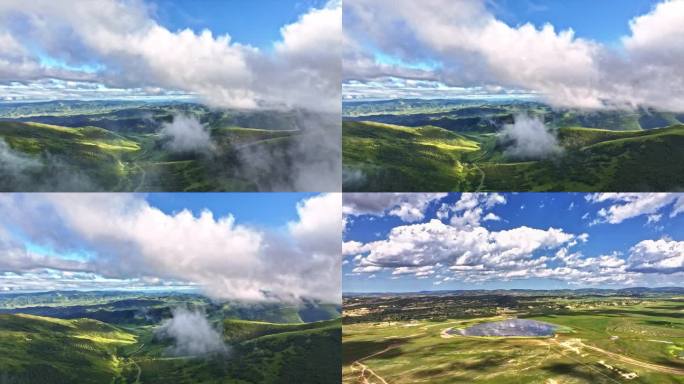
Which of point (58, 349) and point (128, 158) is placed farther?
point (58, 349)

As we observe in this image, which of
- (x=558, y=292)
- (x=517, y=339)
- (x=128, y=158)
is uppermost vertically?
(x=128, y=158)

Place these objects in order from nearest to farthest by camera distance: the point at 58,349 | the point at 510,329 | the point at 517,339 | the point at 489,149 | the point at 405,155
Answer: the point at 517,339 < the point at 510,329 < the point at 405,155 < the point at 489,149 < the point at 58,349

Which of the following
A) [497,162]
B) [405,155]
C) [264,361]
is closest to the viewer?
[497,162]

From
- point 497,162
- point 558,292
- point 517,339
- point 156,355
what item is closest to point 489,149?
point 497,162

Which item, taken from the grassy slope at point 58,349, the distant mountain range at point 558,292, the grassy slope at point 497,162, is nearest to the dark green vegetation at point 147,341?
the grassy slope at point 58,349

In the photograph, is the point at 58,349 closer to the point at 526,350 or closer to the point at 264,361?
the point at 264,361

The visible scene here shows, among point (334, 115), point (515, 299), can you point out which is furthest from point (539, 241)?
point (334, 115)

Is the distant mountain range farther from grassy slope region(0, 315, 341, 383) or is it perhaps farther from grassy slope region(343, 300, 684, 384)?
grassy slope region(0, 315, 341, 383)
